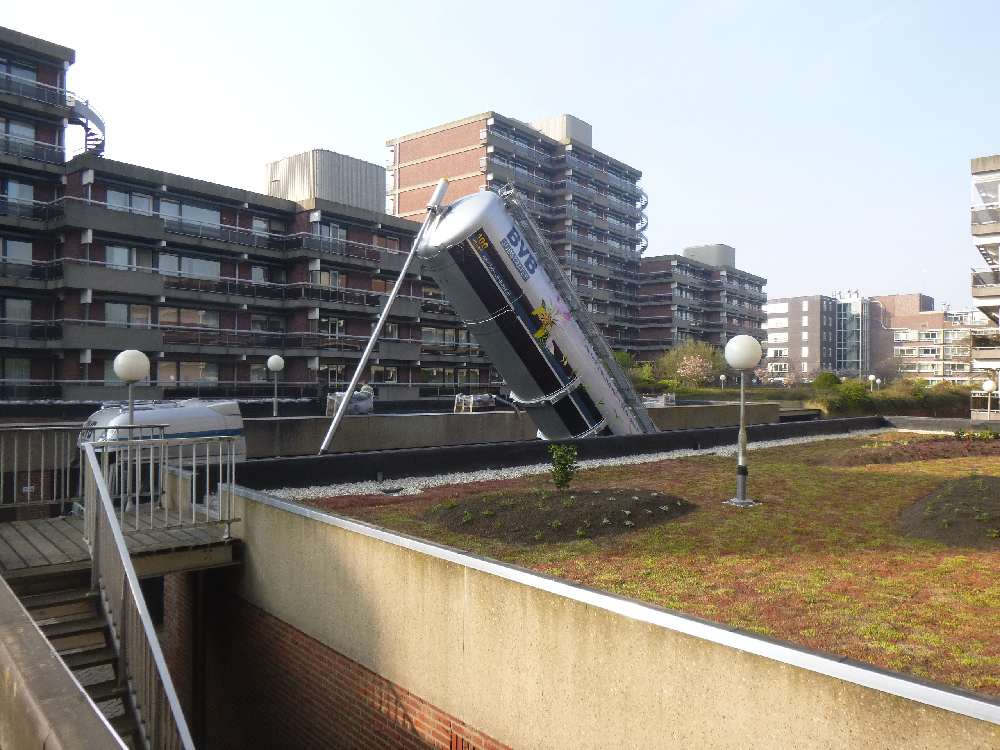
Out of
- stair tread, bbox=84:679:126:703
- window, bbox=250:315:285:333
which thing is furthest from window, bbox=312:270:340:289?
stair tread, bbox=84:679:126:703

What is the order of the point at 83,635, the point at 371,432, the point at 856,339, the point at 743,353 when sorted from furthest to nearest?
the point at 856,339
the point at 371,432
the point at 743,353
the point at 83,635

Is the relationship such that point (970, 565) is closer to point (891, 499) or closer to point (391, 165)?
point (891, 499)

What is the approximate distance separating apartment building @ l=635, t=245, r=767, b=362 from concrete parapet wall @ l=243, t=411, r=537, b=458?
7022 cm

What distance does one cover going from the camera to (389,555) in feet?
23.2

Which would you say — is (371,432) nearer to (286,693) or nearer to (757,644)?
(286,693)

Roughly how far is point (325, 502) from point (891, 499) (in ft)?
34.9

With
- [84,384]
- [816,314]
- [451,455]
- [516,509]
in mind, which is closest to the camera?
[516,509]

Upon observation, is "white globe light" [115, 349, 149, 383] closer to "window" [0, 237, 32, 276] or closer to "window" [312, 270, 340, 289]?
"window" [0, 237, 32, 276]

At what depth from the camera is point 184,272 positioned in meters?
42.8

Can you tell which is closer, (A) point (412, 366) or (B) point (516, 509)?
(B) point (516, 509)

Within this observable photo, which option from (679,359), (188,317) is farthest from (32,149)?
(679,359)

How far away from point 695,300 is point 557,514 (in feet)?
298

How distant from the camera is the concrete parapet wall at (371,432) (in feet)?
57.5

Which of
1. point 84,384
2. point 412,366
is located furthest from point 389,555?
point 412,366
